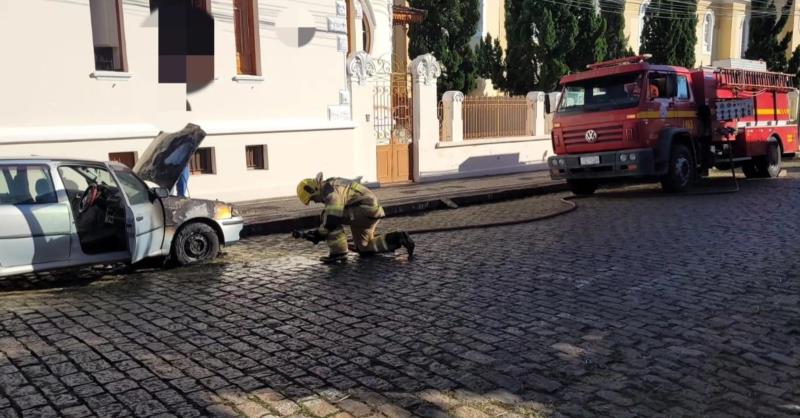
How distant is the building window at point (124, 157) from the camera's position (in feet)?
39.6

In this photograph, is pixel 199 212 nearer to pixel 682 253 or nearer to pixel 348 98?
pixel 682 253

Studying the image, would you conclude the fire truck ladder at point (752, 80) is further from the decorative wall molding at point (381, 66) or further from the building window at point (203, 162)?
the building window at point (203, 162)

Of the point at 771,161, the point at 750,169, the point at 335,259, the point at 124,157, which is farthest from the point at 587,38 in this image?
the point at 335,259

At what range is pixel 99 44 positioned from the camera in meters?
12.0

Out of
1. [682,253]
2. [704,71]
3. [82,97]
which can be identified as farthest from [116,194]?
[704,71]

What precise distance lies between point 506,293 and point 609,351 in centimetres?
168

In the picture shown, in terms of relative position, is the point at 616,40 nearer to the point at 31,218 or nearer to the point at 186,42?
the point at 186,42

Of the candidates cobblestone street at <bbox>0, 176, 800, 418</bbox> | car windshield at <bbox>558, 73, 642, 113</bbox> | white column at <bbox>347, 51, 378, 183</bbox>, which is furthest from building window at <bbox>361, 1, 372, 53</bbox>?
cobblestone street at <bbox>0, 176, 800, 418</bbox>

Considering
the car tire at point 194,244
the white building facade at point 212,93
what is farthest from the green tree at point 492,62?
the car tire at point 194,244

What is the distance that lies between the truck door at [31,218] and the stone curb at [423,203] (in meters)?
3.79

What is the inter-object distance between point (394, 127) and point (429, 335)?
474 inches

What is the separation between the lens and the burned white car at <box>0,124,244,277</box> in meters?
6.60

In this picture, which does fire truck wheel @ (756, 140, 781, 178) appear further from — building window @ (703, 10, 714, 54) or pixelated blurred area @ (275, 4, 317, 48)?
building window @ (703, 10, 714, 54)

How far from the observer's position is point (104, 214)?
7246mm
